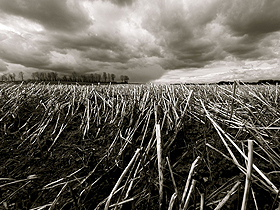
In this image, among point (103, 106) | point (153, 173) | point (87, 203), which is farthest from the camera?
point (103, 106)

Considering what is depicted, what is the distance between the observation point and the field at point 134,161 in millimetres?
1439

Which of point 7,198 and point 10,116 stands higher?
point 10,116

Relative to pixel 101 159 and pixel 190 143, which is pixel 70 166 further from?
pixel 190 143

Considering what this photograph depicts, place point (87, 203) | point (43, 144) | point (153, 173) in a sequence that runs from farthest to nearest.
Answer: point (43, 144), point (153, 173), point (87, 203)

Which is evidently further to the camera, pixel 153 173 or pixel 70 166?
pixel 70 166

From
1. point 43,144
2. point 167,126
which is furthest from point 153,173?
point 43,144

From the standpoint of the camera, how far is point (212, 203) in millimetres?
1351

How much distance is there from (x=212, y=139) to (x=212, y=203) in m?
0.97

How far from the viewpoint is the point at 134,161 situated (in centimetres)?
179

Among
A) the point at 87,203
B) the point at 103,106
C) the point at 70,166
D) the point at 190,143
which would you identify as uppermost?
the point at 103,106

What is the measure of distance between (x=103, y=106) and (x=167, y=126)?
158cm

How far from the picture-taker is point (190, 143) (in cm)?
217

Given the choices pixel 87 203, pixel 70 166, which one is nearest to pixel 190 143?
pixel 87 203

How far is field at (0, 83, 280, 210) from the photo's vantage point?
1.44 meters
